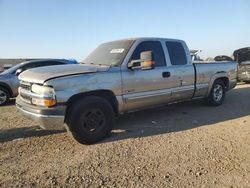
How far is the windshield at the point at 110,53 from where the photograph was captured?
18.1 feet

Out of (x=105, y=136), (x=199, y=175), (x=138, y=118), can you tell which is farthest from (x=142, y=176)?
(x=138, y=118)

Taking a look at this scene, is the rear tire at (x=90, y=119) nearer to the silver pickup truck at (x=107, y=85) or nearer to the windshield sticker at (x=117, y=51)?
the silver pickup truck at (x=107, y=85)

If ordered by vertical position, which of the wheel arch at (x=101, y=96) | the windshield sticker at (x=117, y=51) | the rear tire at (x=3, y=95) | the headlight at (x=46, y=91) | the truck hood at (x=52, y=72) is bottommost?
the rear tire at (x=3, y=95)

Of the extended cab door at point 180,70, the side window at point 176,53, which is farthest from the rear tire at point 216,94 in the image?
the side window at point 176,53

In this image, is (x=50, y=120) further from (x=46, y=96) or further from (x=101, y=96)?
(x=101, y=96)

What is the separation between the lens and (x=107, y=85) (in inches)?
197

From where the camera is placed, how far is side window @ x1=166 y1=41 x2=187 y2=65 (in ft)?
20.8

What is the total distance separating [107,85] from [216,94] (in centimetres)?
418

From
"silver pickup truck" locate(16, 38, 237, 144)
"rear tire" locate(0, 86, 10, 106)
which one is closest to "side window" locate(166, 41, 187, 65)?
"silver pickup truck" locate(16, 38, 237, 144)

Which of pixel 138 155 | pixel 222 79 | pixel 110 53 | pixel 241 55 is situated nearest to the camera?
pixel 138 155

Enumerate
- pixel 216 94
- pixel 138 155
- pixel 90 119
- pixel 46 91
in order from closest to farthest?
1. pixel 138 155
2. pixel 46 91
3. pixel 90 119
4. pixel 216 94

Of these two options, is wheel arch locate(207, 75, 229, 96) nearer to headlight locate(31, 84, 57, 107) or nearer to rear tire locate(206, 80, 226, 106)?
rear tire locate(206, 80, 226, 106)

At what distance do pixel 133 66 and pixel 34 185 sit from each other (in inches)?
116

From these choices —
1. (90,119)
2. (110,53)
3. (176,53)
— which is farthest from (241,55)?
(90,119)
